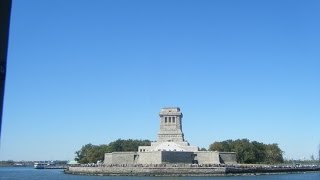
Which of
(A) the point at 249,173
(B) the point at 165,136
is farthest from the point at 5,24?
(B) the point at 165,136

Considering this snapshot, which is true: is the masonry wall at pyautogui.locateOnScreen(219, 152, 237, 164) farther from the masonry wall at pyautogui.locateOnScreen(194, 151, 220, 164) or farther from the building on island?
the masonry wall at pyautogui.locateOnScreen(194, 151, 220, 164)

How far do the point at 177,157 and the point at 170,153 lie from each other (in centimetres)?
173

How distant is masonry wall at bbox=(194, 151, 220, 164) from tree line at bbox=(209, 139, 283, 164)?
16492 millimetres

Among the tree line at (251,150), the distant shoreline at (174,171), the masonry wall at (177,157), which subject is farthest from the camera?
the tree line at (251,150)

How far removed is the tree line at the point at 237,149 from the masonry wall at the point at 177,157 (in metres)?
20.0

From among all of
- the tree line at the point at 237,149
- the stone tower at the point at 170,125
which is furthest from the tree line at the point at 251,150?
the stone tower at the point at 170,125

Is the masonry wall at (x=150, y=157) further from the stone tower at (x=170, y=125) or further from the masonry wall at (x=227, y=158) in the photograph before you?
the masonry wall at (x=227, y=158)

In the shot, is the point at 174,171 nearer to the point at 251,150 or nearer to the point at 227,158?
the point at 227,158

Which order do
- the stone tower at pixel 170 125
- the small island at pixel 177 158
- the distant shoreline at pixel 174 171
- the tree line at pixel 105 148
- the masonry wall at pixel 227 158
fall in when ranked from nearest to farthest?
1. the distant shoreline at pixel 174 171
2. the small island at pixel 177 158
3. the masonry wall at pixel 227 158
4. the stone tower at pixel 170 125
5. the tree line at pixel 105 148

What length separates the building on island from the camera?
295 ft

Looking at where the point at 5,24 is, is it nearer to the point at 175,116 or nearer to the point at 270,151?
the point at 175,116

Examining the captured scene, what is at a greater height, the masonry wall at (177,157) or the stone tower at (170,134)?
the stone tower at (170,134)

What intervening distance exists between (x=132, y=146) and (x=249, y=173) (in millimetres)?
41616

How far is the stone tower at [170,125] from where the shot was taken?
339 feet
